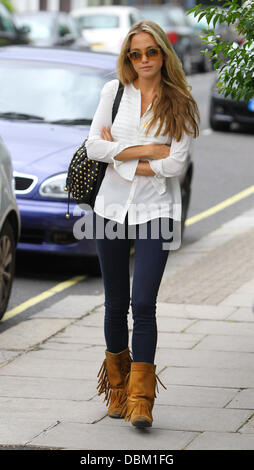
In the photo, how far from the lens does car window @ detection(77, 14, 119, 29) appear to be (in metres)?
34.2

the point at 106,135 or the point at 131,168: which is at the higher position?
the point at 106,135

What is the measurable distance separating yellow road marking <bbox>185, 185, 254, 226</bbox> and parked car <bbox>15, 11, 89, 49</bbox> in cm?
1636

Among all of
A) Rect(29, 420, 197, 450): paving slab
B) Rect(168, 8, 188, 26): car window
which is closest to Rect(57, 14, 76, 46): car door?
Rect(168, 8, 188, 26): car window

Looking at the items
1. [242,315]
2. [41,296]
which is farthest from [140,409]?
[41,296]

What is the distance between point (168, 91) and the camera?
562 centimetres

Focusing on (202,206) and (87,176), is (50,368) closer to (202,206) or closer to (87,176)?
(87,176)

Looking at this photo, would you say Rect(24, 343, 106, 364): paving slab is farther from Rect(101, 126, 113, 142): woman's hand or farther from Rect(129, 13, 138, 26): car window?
Rect(129, 13, 138, 26): car window

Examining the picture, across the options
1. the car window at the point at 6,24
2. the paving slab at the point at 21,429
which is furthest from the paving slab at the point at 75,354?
the car window at the point at 6,24

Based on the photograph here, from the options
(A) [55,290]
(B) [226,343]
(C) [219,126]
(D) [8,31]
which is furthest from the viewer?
A: (D) [8,31]

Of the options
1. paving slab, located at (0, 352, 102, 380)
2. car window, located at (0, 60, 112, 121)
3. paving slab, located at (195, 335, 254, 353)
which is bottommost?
paving slab, located at (0, 352, 102, 380)

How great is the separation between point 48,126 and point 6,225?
243 cm

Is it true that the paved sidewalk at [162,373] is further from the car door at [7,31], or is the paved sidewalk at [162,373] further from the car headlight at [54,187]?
the car door at [7,31]

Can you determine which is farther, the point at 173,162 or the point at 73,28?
the point at 73,28

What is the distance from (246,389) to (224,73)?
1625 mm
